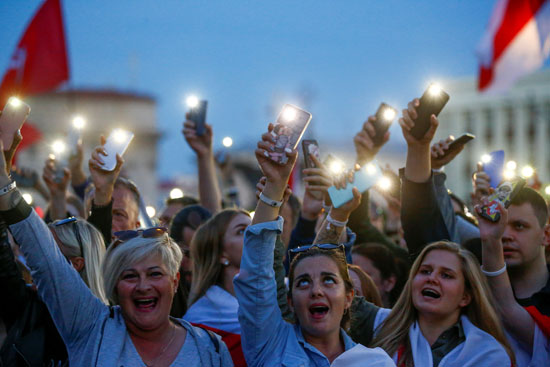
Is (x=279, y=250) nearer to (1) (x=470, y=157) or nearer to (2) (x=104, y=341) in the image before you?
(2) (x=104, y=341)

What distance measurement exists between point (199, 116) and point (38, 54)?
3.52 metres

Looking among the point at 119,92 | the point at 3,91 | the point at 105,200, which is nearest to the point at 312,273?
the point at 105,200

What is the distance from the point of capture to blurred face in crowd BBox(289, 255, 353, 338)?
10.7ft

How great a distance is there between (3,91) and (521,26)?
598cm

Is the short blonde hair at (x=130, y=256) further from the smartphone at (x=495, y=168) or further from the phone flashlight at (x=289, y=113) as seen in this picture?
the smartphone at (x=495, y=168)

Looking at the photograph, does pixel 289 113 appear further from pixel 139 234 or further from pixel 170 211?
pixel 170 211

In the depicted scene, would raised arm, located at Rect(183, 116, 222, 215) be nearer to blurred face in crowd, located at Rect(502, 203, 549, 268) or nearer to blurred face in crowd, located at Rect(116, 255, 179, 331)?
blurred face in crowd, located at Rect(116, 255, 179, 331)

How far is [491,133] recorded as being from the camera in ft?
216

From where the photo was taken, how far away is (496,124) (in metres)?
65.2

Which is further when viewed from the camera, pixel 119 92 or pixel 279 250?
pixel 119 92

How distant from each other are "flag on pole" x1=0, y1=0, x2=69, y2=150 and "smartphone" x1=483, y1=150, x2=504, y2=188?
529 centimetres

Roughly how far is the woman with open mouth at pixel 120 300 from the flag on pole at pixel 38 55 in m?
5.32

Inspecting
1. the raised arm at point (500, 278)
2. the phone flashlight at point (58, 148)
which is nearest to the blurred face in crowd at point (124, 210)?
the phone flashlight at point (58, 148)

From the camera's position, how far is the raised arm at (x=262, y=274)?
3039mm
